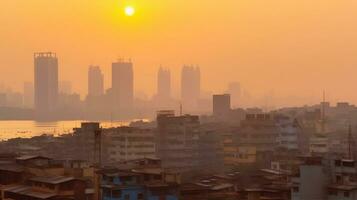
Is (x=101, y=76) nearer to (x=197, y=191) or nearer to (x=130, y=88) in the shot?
(x=130, y=88)

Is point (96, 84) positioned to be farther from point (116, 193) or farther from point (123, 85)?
point (116, 193)

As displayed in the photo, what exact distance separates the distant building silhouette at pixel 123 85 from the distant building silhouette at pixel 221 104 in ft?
157

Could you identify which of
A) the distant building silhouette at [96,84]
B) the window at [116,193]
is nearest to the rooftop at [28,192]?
the window at [116,193]

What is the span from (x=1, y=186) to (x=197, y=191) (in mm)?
4636

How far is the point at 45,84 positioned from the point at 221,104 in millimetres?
60267

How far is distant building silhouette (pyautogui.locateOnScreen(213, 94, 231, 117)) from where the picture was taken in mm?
58812

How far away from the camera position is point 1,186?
1619cm

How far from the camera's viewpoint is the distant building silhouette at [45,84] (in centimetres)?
11500

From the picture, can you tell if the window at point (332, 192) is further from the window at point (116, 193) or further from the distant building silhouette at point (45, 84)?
the distant building silhouette at point (45, 84)

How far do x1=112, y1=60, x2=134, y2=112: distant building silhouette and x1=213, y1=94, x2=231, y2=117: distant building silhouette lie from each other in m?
47.9

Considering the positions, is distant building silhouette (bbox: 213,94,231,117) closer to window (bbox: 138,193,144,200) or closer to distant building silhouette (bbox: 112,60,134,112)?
window (bbox: 138,193,144,200)

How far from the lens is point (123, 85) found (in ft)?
367

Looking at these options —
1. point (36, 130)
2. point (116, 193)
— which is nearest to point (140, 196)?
point (116, 193)

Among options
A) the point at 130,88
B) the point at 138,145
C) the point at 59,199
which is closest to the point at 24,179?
the point at 59,199
